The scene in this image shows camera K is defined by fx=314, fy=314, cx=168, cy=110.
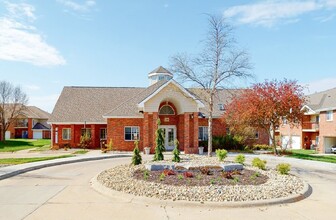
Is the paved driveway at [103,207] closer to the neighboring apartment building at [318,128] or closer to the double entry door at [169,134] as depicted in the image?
the double entry door at [169,134]

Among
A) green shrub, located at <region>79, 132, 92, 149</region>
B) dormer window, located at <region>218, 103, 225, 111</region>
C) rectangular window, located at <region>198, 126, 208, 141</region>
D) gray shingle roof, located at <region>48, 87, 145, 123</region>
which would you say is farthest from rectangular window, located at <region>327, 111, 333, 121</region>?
green shrub, located at <region>79, 132, 92, 149</region>

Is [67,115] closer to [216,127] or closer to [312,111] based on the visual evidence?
[216,127]

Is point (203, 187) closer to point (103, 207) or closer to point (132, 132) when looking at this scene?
point (103, 207)

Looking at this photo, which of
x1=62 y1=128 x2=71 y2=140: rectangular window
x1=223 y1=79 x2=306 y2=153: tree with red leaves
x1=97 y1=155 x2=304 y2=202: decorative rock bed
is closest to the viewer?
x1=97 y1=155 x2=304 y2=202: decorative rock bed

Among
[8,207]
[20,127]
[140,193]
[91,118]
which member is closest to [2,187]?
[8,207]

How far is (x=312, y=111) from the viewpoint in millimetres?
40688

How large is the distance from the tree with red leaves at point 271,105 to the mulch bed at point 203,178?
13577 millimetres

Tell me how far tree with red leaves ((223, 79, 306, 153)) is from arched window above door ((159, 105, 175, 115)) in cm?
674

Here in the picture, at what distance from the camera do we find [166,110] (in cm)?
3125

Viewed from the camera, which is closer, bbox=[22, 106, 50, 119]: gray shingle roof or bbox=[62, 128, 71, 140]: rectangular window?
bbox=[62, 128, 71, 140]: rectangular window

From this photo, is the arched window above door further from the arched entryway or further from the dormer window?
the dormer window

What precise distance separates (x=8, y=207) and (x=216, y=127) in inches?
1077

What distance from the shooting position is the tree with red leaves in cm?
2697

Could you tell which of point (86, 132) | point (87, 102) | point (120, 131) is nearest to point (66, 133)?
point (86, 132)
